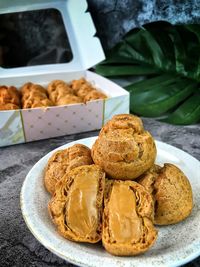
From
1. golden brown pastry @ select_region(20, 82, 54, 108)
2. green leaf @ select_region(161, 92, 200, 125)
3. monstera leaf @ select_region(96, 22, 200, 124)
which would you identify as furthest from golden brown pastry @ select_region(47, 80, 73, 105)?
green leaf @ select_region(161, 92, 200, 125)

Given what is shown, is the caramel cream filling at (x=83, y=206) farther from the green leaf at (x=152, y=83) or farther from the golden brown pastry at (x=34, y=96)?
the green leaf at (x=152, y=83)

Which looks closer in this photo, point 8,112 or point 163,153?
point 163,153

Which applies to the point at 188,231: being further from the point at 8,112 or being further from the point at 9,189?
the point at 8,112

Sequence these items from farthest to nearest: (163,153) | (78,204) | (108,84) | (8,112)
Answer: (108,84)
(8,112)
(163,153)
(78,204)

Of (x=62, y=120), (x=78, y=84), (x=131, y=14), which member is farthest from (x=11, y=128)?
(x=131, y=14)

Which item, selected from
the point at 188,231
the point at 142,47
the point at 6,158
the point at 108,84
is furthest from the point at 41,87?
the point at 188,231

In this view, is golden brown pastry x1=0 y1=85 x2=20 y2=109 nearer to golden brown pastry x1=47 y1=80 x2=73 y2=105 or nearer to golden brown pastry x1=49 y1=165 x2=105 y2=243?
golden brown pastry x1=47 y1=80 x2=73 y2=105

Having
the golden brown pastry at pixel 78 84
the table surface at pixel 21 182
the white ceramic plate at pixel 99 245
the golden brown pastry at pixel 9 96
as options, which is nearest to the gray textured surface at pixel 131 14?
the golden brown pastry at pixel 78 84
